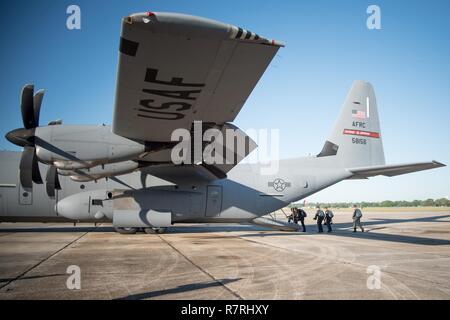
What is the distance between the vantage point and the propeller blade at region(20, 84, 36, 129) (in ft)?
→ 33.7

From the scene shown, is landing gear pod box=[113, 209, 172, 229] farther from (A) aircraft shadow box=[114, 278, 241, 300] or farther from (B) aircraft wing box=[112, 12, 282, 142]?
(A) aircraft shadow box=[114, 278, 241, 300]

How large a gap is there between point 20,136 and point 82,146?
92.1 inches

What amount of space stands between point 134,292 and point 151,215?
876cm

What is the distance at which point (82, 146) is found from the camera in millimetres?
9742

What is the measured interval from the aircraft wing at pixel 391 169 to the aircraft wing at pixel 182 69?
954 centimetres

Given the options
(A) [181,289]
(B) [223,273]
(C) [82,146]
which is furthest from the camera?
(C) [82,146]

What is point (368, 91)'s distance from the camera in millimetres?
18250

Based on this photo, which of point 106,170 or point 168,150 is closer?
point 168,150

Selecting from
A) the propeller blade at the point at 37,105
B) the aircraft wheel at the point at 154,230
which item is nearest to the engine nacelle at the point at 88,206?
the aircraft wheel at the point at 154,230

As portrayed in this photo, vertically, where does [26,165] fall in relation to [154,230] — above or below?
above

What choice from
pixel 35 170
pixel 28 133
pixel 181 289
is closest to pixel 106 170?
pixel 35 170

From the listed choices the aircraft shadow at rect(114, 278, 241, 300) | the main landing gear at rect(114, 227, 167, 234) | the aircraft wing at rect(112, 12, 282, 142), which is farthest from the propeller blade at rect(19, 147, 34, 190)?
the aircraft shadow at rect(114, 278, 241, 300)

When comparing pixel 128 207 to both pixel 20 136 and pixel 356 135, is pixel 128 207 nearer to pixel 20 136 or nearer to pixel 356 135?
pixel 20 136
